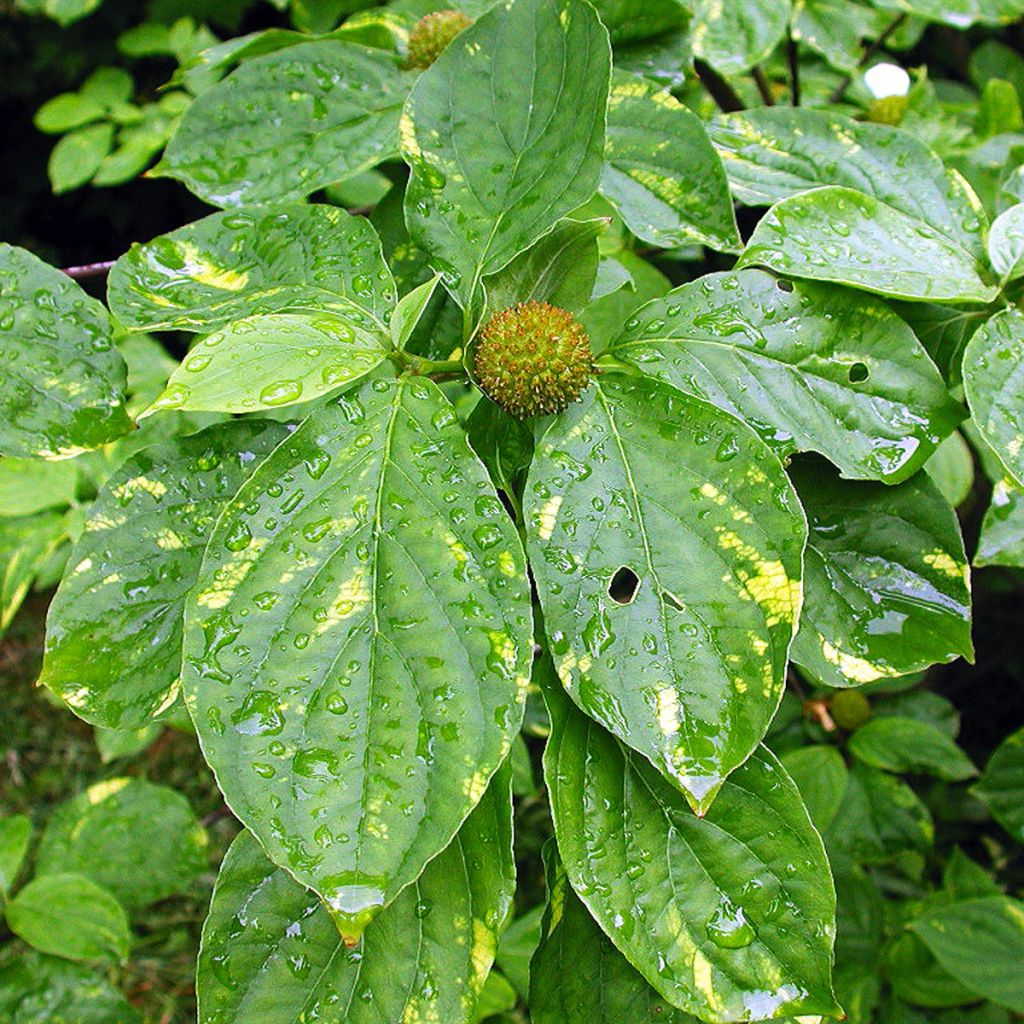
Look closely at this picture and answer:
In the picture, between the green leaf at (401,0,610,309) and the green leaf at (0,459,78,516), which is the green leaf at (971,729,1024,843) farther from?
the green leaf at (0,459,78,516)

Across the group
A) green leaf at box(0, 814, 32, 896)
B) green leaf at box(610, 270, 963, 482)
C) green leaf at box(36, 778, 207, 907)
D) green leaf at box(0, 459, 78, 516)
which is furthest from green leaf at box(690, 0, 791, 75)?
green leaf at box(0, 814, 32, 896)

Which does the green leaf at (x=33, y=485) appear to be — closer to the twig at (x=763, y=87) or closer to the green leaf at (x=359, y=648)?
the green leaf at (x=359, y=648)

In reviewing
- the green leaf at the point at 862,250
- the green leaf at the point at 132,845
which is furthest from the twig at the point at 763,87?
the green leaf at the point at 132,845

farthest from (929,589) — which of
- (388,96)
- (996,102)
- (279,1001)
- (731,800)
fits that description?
(996,102)

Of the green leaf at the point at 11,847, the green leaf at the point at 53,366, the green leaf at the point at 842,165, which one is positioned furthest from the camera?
the green leaf at the point at 11,847

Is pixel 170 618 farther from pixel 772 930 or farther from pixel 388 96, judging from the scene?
pixel 388 96

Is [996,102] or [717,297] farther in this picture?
[996,102]

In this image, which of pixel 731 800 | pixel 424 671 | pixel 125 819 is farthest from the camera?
pixel 125 819
